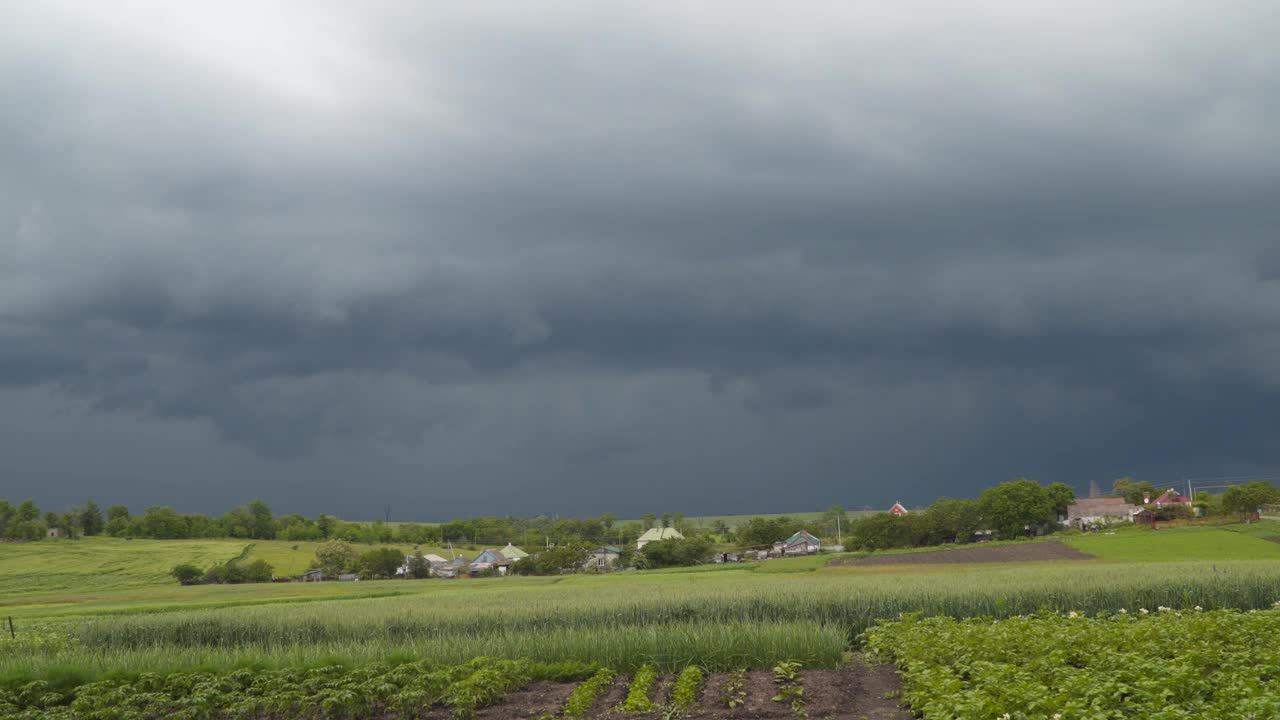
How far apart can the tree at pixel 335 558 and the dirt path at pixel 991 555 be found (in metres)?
85.2

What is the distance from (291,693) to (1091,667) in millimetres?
13746

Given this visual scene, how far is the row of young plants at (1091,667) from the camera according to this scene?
10422mm

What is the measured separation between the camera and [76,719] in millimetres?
15016

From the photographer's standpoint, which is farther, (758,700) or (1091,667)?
(758,700)

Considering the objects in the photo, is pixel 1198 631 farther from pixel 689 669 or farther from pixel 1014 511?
pixel 1014 511

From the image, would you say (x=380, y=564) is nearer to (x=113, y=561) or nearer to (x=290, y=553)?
(x=290, y=553)

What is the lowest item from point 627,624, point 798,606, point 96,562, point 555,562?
point 555,562

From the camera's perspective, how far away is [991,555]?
257 ft

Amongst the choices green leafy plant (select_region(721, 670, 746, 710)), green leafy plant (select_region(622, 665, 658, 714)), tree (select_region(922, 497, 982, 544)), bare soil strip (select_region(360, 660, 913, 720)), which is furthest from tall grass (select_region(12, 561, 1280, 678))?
tree (select_region(922, 497, 982, 544))

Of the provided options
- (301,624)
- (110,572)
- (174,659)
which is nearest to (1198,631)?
(174,659)

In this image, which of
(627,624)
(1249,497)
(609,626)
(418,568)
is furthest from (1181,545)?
(418,568)

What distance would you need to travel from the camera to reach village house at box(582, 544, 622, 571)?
13390 cm

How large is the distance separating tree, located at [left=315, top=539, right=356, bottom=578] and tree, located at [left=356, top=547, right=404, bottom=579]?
8.60m

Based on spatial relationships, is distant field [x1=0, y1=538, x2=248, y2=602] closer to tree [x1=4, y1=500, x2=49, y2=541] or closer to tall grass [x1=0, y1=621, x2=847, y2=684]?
tree [x1=4, y1=500, x2=49, y2=541]
